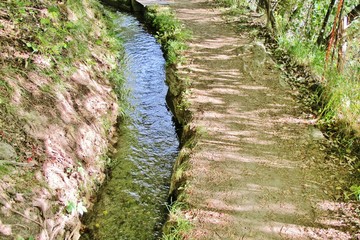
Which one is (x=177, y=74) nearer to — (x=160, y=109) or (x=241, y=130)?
(x=160, y=109)

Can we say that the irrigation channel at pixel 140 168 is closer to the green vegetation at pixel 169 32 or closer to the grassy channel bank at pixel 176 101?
the grassy channel bank at pixel 176 101

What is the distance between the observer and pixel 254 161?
4609 millimetres

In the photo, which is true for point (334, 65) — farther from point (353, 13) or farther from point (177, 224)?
point (177, 224)

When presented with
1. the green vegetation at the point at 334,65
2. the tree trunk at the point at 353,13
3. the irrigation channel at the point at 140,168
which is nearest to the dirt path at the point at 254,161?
the green vegetation at the point at 334,65

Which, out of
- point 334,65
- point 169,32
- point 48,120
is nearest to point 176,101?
point 48,120

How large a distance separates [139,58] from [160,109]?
8.13 feet

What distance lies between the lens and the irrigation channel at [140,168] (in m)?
4.06

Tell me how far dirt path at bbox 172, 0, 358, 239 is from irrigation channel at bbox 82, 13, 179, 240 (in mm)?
620

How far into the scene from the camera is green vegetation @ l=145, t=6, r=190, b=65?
799 centimetres

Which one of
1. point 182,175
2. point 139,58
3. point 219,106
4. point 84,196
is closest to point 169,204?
point 182,175

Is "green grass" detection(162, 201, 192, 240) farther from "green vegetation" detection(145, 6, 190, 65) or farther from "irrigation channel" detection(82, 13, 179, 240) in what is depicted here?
"green vegetation" detection(145, 6, 190, 65)

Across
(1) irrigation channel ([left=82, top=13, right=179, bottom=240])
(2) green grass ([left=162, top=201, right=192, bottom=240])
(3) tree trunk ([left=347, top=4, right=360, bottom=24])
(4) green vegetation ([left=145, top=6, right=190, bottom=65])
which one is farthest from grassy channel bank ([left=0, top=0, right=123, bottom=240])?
(3) tree trunk ([left=347, top=4, right=360, bottom=24])

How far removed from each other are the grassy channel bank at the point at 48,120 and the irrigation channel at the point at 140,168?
0.26m

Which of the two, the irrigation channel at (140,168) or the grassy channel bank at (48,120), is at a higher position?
the grassy channel bank at (48,120)
